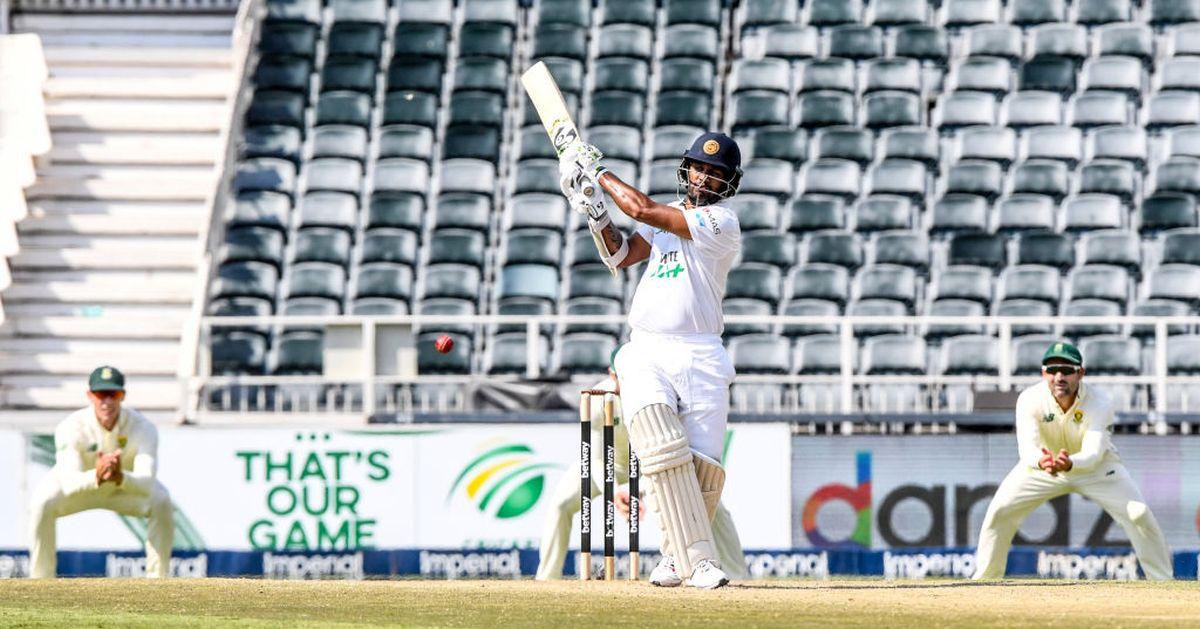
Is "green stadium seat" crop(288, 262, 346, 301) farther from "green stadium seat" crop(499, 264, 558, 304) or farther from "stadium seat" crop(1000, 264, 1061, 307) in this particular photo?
"stadium seat" crop(1000, 264, 1061, 307)

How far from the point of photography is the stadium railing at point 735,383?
14.9 metres

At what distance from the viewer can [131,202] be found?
18688 millimetres

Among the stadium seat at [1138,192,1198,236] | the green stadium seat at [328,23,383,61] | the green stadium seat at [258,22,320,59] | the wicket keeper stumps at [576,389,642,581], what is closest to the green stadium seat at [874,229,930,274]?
the stadium seat at [1138,192,1198,236]

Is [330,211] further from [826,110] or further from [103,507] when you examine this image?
[103,507]

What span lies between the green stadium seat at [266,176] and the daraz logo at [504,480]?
4412 mm

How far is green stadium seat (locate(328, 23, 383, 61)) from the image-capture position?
19.9 meters

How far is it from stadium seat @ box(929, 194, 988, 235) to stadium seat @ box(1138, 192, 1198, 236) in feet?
4.15

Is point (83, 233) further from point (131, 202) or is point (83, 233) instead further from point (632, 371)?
point (632, 371)

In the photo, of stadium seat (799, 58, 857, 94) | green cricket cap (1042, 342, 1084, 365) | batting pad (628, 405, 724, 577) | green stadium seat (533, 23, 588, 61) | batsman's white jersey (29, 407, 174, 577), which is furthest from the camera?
green stadium seat (533, 23, 588, 61)

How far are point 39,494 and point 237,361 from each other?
3.91 meters

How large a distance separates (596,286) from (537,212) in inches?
46.3

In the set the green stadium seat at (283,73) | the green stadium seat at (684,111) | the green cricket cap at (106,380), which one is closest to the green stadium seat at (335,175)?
the green stadium seat at (283,73)

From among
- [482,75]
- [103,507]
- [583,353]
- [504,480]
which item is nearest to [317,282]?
[583,353]

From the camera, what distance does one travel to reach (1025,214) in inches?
703
